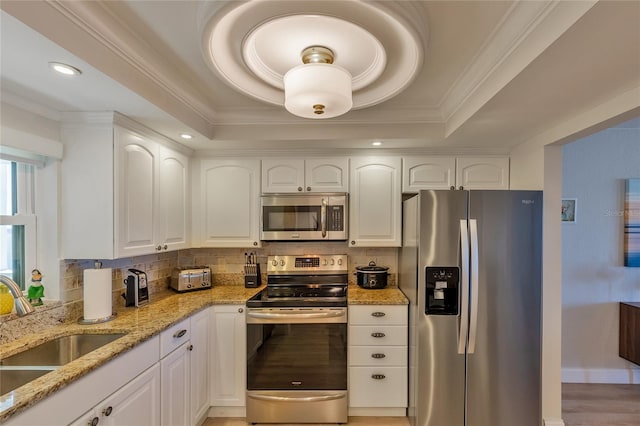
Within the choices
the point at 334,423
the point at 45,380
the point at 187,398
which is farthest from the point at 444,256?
the point at 45,380

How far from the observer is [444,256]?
2.06 meters

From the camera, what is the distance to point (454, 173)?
2.71 meters

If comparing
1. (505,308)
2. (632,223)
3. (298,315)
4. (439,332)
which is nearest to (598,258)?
(632,223)

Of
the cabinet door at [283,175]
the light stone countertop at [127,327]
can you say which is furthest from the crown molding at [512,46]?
the light stone countertop at [127,327]

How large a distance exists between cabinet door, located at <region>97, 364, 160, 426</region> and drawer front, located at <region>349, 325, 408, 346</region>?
1.31 m

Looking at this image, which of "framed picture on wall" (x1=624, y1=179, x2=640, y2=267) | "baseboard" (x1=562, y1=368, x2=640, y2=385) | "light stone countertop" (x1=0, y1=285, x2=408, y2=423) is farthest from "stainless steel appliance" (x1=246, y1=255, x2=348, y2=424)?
"framed picture on wall" (x1=624, y1=179, x2=640, y2=267)

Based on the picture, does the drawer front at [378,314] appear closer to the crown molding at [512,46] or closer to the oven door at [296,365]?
the oven door at [296,365]

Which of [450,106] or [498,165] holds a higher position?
[450,106]

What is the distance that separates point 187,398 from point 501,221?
237cm

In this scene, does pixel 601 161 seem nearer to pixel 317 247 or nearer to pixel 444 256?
pixel 444 256

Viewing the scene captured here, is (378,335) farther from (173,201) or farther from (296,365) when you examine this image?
(173,201)

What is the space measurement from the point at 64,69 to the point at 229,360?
2036mm

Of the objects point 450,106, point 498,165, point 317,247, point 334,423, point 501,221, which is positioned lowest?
point 334,423

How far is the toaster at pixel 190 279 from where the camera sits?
8.50 feet
